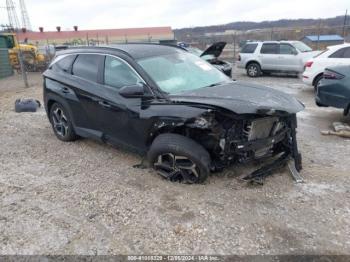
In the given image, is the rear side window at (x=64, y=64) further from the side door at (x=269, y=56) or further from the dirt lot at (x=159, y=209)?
the side door at (x=269, y=56)

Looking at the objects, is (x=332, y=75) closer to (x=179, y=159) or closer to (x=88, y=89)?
(x=179, y=159)

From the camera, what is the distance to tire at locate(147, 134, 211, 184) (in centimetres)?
369

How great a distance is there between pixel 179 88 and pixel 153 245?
206cm

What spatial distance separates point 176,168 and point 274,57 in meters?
11.4

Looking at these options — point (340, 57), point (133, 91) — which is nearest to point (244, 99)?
point (133, 91)

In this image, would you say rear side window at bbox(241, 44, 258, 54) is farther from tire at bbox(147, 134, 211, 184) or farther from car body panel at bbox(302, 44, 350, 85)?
tire at bbox(147, 134, 211, 184)

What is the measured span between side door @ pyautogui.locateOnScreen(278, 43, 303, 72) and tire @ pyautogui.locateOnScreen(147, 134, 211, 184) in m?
11.2

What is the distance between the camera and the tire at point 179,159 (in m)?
3.69

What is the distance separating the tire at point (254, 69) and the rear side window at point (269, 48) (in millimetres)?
636

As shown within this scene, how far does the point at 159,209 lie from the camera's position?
11.3 ft

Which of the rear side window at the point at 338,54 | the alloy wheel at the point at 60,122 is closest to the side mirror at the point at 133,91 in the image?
the alloy wheel at the point at 60,122

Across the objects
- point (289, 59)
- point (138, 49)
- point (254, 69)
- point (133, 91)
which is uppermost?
point (138, 49)

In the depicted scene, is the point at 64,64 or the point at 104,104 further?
the point at 64,64

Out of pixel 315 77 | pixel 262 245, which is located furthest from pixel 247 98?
pixel 315 77
